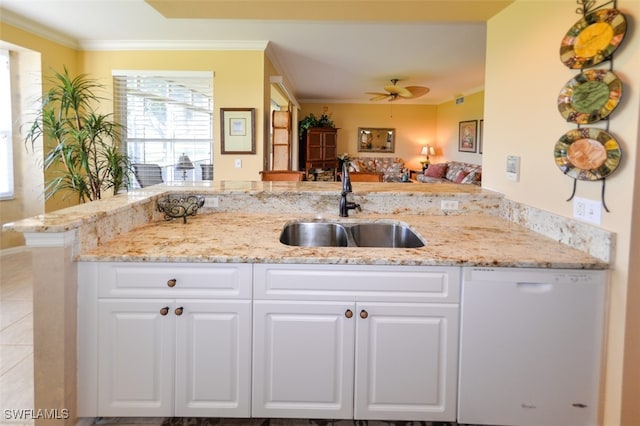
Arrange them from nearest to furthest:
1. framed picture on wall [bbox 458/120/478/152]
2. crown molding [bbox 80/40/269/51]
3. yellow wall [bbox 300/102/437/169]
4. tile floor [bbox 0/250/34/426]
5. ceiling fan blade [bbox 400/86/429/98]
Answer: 1. tile floor [bbox 0/250/34/426]
2. crown molding [bbox 80/40/269/51]
3. ceiling fan blade [bbox 400/86/429/98]
4. framed picture on wall [bbox 458/120/478/152]
5. yellow wall [bbox 300/102/437/169]

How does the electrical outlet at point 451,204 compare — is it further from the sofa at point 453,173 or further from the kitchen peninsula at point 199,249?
the sofa at point 453,173

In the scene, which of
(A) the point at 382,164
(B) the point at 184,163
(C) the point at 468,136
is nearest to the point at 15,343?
(B) the point at 184,163

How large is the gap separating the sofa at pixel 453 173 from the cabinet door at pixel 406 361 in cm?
607

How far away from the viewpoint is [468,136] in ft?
28.8

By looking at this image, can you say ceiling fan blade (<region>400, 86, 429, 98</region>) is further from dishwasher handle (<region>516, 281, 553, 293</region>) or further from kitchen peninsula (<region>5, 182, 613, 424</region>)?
dishwasher handle (<region>516, 281, 553, 293</region>)

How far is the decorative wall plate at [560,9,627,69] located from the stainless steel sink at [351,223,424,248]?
115 centimetres

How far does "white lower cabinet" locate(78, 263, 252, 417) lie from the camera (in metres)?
1.64

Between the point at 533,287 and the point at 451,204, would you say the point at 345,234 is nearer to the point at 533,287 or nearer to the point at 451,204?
the point at 451,204

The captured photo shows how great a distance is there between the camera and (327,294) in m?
1.64

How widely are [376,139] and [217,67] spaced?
6263 mm

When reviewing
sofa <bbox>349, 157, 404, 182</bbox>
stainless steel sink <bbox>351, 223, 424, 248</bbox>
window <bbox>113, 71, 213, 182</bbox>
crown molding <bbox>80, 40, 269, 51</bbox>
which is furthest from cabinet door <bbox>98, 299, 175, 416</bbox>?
sofa <bbox>349, 157, 404, 182</bbox>

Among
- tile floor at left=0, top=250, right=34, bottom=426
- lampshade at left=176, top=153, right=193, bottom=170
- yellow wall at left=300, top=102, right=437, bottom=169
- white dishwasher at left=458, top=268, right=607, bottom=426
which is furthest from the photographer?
yellow wall at left=300, top=102, right=437, bottom=169

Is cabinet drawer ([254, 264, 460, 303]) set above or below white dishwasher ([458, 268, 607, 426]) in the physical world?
above

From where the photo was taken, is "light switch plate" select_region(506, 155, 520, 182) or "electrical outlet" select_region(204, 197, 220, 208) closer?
"light switch plate" select_region(506, 155, 520, 182)
